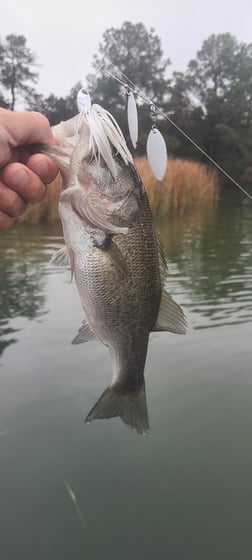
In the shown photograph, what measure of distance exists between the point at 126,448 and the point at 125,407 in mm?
1527

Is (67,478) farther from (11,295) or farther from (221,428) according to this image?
(11,295)

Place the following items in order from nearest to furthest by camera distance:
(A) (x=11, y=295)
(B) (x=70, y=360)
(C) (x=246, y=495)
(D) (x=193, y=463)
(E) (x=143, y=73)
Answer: (C) (x=246, y=495)
(D) (x=193, y=463)
(B) (x=70, y=360)
(A) (x=11, y=295)
(E) (x=143, y=73)

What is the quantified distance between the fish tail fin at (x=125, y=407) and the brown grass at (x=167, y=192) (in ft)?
32.8

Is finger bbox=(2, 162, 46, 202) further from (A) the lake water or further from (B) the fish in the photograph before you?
(A) the lake water

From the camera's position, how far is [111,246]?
73.8 inches

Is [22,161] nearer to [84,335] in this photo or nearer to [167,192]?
[84,335]

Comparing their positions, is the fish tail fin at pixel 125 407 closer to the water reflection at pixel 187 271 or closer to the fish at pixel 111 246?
the fish at pixel 111 246

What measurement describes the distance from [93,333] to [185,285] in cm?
497

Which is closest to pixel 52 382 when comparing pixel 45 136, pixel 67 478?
pixel 67 478

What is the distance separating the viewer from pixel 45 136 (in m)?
1.99

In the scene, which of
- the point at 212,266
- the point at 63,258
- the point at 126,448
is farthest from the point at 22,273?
Result: the point at 63,258

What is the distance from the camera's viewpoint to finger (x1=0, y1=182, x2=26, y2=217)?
2.12 meters

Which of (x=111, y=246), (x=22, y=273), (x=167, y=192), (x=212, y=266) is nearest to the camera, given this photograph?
(x=111, y=246)

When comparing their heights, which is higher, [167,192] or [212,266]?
[167,192]
